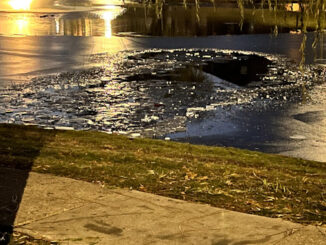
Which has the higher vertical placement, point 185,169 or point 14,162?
point 14,162

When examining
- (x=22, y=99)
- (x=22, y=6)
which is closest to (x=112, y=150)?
(x=22, y=99)

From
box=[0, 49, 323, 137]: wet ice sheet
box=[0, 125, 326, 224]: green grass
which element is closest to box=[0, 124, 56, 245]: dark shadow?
box=[0, 125, 326, 224]: green grass

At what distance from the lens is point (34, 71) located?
15.0 m

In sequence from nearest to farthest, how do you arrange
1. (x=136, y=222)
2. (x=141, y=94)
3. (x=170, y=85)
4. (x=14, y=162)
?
(x=136, y=222) < (x=14, y=162) < (x=141, y=94) < (x=170, y=85)

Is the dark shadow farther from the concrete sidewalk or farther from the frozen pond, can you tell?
the frozen pond

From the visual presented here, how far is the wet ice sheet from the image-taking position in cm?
1006

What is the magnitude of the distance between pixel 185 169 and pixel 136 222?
170 centimetres

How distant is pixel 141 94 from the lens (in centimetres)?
1221

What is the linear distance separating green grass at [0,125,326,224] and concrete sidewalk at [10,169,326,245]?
25 cm

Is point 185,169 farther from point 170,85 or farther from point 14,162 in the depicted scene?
point 170,85

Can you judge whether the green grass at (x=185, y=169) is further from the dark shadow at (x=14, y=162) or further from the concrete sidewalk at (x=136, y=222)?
the concrete sidewalk at (x=136, y=222)

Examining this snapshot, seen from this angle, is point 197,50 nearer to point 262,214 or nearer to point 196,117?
point 196,117

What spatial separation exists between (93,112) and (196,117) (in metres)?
1.89

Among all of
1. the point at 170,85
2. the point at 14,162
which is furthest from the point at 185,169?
the point at 170,85
